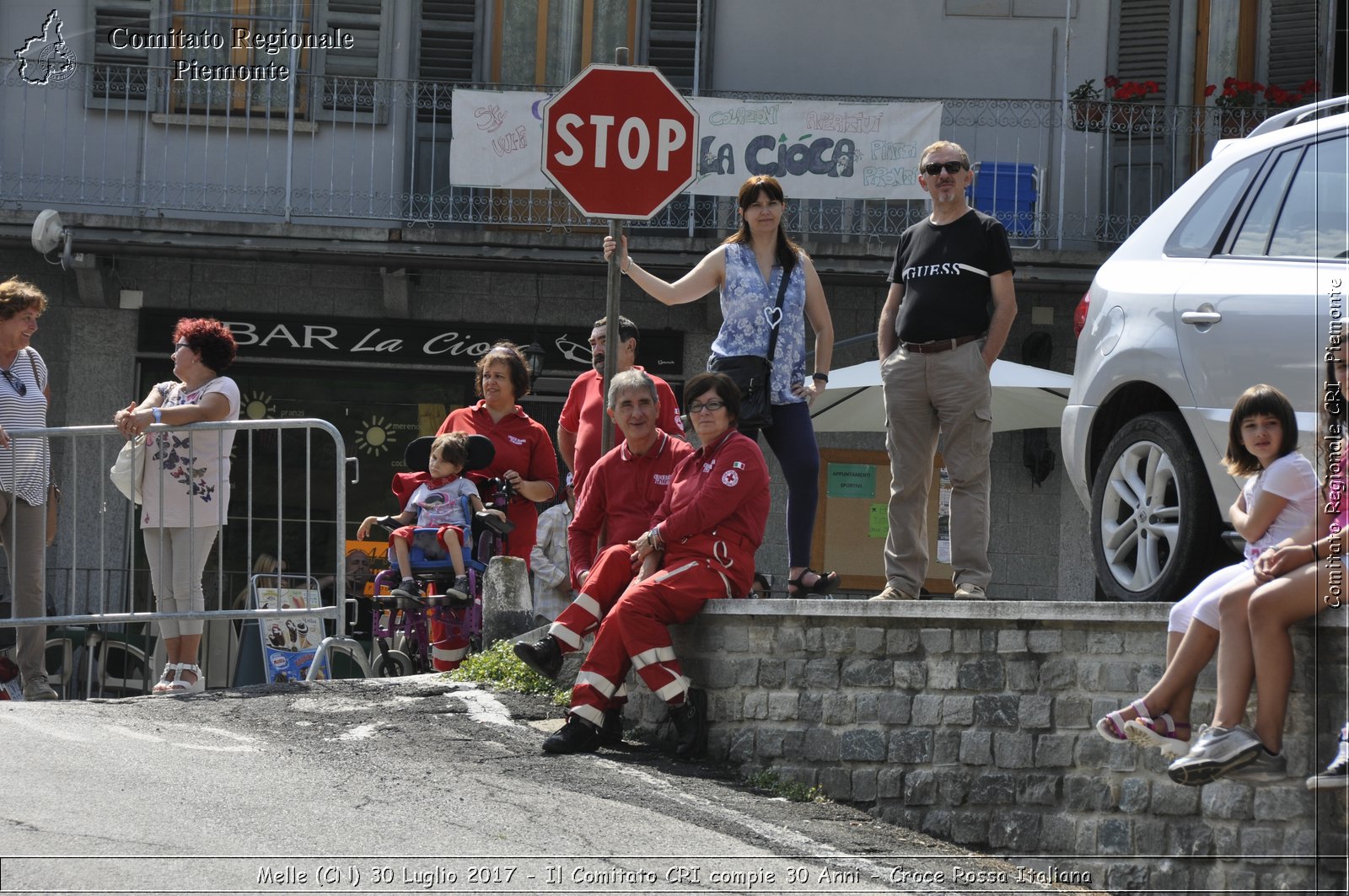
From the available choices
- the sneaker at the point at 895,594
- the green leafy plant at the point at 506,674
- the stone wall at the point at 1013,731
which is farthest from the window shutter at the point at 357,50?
the sneaker at the point at 895,594

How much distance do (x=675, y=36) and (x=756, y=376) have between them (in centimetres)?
898

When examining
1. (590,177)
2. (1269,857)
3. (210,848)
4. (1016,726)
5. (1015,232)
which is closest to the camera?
(210,848)

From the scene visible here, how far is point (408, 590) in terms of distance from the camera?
9633 millimetres

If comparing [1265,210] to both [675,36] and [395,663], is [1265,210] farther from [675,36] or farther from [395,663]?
[675,36]

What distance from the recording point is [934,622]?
22.4 feet

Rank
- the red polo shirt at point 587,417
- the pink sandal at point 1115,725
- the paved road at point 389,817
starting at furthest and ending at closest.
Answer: the red polo shirt at point 587,417 → the pink sandal at point 1115,725 → the paved road at point 389,817

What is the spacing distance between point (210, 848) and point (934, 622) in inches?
117

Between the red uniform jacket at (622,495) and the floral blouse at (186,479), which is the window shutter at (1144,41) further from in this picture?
the floral blouse at (186,479)

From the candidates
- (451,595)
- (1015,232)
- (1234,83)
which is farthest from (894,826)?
(1234,83)

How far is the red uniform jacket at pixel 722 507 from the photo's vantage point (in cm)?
727

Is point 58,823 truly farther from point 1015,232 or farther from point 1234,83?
point 1234,83

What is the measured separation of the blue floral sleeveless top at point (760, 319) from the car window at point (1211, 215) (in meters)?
1.89

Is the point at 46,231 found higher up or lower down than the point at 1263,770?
higher up

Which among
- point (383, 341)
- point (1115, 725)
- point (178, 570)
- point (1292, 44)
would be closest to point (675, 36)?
point (383, 341)
